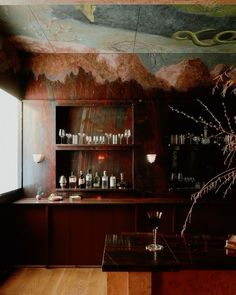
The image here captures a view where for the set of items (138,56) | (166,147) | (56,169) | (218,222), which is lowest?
(218,222)

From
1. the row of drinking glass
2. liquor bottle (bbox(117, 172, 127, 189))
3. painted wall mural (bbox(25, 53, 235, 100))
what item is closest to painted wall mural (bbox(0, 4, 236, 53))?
painted wall mural (bbox(25, 53, 235, 100))

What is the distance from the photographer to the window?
16.3 feet

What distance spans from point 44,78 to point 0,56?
934 millimetres

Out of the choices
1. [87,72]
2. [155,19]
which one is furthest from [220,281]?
[87,72]

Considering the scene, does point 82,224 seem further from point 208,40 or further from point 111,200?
point 208,40

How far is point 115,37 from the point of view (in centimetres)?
473

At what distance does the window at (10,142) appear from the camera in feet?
16.3

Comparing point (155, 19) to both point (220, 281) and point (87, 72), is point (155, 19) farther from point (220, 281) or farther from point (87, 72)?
Result: point (220, 281)

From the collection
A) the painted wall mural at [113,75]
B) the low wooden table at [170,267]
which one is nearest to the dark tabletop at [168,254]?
the low wooden table at [170,267]

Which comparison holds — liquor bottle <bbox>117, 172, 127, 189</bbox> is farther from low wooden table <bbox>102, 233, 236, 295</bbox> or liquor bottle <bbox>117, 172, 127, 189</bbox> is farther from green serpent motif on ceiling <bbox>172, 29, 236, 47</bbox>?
low wooden table <bbox>102, 233, 236, 295</bbox>

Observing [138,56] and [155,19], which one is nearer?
[155,19]

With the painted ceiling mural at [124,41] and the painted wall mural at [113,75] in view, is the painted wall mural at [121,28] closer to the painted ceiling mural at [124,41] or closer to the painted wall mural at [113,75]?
the painted ceiling mural at [124,41]

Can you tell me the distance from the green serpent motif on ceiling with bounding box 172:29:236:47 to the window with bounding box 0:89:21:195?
8.35 ft

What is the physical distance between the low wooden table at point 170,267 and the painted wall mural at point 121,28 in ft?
8.63
